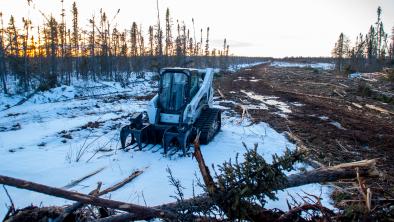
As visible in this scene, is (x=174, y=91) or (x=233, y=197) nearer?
(x=233, y=197)

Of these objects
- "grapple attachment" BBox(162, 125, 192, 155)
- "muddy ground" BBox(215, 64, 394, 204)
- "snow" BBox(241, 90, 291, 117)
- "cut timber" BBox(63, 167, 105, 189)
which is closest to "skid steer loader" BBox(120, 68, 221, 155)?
"grapple attachment" BBox(162, 125, 192, 155)

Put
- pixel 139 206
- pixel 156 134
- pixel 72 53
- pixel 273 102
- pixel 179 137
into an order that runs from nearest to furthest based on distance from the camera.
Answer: pixel 139 206 → pixel 179 137 → pixel 156 134 → pixel 273 102 → pixel 72 53

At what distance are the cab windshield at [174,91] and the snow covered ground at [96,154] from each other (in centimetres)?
153

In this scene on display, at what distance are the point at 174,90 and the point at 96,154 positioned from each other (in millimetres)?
3057

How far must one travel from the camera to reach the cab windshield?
413 inches

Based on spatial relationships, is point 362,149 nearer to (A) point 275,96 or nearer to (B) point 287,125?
(B) point 287,125

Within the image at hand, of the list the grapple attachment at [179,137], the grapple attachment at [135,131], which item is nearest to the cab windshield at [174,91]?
the grapple attachment at [135,131]

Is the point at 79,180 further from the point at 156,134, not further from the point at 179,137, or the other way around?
the point at 156,134

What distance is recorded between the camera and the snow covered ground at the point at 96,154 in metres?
6.74

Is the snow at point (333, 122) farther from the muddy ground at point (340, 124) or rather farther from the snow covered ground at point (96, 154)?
the snow covered ground at point (96, 154)

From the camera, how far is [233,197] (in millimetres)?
3496

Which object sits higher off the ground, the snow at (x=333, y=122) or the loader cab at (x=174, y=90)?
the loader cab at (x=174, y=90)

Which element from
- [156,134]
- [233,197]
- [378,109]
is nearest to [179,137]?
[156,134]

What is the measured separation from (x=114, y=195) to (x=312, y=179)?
397cm
